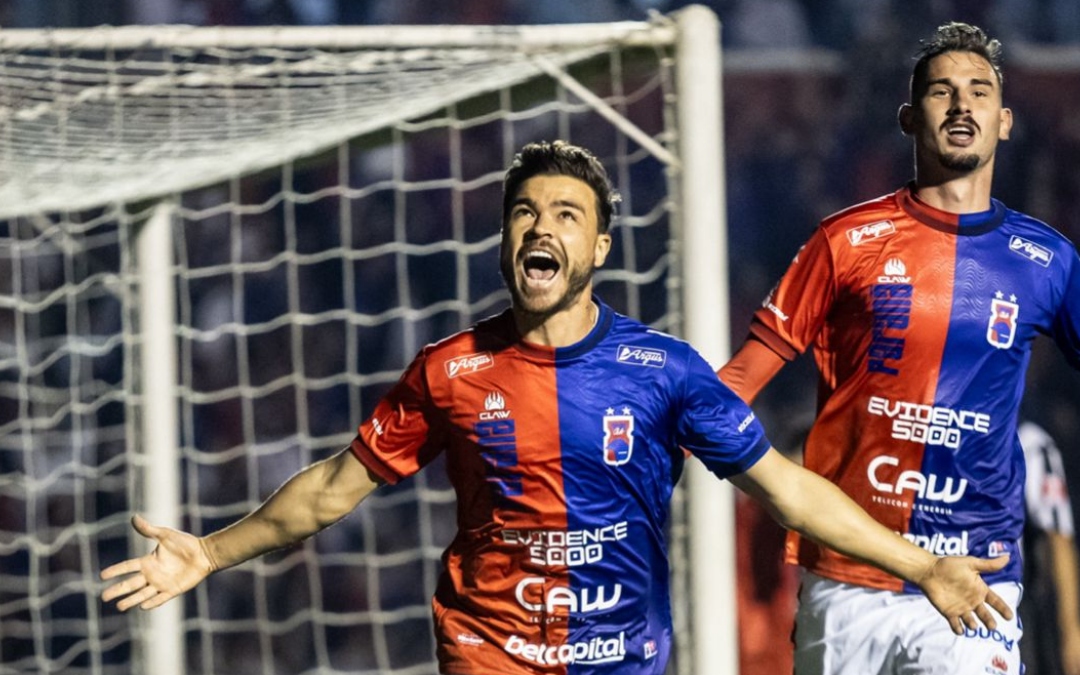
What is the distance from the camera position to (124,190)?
5895mm

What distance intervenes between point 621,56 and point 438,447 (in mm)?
1628

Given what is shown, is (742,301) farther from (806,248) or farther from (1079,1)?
(806,248)

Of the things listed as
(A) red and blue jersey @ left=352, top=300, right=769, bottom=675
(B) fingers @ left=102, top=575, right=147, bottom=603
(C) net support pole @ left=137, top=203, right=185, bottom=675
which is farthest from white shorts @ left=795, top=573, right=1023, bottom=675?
(C) net support pole @ left=137, top=203, right=185, bottom=675

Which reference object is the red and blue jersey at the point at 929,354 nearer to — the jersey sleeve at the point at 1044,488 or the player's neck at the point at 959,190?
the player's neck at the point at 959,190

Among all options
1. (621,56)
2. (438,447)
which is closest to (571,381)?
(438,447)

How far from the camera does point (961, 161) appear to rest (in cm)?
366

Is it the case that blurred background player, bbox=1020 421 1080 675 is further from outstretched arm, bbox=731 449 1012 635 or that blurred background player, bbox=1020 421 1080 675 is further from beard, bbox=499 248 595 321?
beard, bbox=499 248 595 321

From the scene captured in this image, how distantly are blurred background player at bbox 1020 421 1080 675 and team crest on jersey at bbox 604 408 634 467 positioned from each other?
2.08 meters

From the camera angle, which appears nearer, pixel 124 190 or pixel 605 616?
pixel 605 616

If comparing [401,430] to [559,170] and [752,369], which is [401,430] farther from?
[752,369]

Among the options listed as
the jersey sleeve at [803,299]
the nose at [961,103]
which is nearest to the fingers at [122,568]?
the jersey sleeve at [803,299]

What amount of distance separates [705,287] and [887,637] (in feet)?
3.89

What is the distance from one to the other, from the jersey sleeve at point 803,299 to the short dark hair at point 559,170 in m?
0.58

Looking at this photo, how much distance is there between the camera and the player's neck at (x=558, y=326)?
11.1 feet
